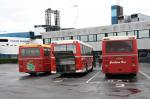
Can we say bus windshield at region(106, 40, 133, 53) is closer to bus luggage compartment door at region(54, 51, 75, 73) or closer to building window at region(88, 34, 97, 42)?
bus luggage compartment door at region(54, 51, 75, 73)

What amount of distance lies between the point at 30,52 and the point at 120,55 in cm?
883

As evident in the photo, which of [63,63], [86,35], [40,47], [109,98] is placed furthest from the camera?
[86,35]

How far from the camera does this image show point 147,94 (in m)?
15.4

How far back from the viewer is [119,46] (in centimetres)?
2586

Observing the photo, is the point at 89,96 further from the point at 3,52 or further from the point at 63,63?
the point at 3,52

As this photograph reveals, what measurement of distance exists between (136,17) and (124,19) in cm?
493

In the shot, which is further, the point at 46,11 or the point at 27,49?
the point at 46,11

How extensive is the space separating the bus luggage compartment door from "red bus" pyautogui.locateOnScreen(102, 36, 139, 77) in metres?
2.93

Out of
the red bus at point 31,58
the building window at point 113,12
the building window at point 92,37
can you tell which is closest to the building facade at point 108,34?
the building window at point 92,37

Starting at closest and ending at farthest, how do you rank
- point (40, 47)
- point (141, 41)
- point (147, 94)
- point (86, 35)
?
point (147, 94), point (40, 47), point (141, 41), point (86, 35)

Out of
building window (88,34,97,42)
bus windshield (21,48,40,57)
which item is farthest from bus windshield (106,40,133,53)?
building window (88,34,97,42)

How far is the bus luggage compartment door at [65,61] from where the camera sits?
91.1 ft

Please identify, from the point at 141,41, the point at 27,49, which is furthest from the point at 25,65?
the point at 141,41

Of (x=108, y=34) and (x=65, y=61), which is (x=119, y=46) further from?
(x=108, y=34)
